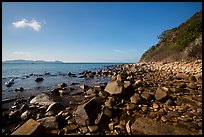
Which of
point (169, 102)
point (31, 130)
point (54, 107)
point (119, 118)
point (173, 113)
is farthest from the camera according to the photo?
point (54, 107)

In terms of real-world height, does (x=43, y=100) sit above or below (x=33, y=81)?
above

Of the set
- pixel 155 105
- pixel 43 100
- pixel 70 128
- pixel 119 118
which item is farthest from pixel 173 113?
pixel 43 100

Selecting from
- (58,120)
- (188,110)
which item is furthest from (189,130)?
(58,120)

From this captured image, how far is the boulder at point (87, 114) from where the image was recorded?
18.7 ft

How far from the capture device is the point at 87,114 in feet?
19.6

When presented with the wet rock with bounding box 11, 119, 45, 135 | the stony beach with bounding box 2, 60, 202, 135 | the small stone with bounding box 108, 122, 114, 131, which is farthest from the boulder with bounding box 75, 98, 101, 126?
the wet rock with bounding box 11, 119, 45, 135

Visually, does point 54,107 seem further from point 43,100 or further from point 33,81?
point 33,81

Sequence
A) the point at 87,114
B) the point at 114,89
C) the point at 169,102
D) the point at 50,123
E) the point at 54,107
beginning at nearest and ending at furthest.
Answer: the point at 50,123 < the point at 87,114 < the point at 169,102 < the point at 54,107 < the point at 114,89

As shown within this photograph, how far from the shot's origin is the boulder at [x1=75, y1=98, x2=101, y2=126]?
5714mm

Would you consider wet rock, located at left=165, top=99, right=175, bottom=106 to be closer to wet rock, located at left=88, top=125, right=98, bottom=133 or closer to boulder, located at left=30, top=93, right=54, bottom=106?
wet rock, located at left=88, top=125, right=98, bottom=133

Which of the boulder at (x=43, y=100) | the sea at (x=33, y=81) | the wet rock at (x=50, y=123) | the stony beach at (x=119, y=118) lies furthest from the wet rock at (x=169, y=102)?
the sea at (x=33, y=81)

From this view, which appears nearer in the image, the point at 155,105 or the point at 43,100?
the point at 155,105

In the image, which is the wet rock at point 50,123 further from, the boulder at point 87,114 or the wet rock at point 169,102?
the wet rock at point 169,102

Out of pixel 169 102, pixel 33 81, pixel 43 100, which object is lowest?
pixel 33 81
